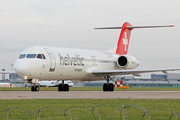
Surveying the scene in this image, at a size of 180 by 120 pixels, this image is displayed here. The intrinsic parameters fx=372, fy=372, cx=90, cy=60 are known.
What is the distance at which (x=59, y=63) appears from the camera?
110ft

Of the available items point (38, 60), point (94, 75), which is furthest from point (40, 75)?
point (94, 75)

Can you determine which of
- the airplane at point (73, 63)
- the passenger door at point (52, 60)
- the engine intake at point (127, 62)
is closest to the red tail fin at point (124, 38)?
the airplane at point (73, 63)

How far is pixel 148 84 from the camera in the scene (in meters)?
129

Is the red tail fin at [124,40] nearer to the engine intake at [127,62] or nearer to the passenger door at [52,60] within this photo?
the engine intake at [127,62]

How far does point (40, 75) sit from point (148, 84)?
101 metres

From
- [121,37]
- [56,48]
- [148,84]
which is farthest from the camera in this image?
[148,84]

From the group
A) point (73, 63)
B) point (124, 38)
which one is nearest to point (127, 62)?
point (124, 38)

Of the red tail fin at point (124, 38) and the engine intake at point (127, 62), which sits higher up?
the red tail fin at point (124, 38)

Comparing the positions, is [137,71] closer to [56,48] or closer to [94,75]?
[94,75]

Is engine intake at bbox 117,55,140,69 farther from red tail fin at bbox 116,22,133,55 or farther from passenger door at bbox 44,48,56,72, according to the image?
passenger door at bbox 44,48,56,72

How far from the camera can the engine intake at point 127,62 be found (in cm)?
3981

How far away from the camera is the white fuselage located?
30859 millimetres

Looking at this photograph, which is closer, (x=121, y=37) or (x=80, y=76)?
(x=80, y=76)

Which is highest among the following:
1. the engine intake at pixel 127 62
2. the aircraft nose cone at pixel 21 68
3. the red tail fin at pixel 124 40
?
the red tail fin at pixel 124 40
